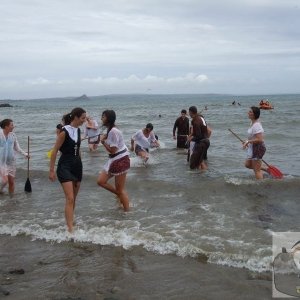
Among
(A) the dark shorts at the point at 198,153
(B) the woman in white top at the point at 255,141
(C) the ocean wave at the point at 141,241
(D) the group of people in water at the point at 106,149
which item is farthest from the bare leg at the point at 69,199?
(A) the dark shorts at the point at 198,153

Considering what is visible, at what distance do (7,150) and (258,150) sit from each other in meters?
5.13

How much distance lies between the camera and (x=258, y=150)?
8.73 metres

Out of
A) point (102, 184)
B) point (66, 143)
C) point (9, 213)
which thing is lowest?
point (9, 213)

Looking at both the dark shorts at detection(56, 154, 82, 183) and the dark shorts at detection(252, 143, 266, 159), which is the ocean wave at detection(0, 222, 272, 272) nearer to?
the dark shorts at detection(56, 154, 82, 183)

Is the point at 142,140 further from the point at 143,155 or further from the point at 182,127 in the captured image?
the point at 182,127

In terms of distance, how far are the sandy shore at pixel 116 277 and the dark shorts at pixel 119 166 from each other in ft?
5.14

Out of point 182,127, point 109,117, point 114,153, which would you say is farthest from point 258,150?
point 182,127

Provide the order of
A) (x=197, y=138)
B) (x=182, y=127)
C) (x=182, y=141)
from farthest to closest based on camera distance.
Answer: (x=182, y=141) → (x=182, y=127) → (x=197, y=138)

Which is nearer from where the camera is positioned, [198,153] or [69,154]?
[69,154]

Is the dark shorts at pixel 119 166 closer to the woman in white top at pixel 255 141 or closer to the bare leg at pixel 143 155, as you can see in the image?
the woman in white top at pixel 255 141

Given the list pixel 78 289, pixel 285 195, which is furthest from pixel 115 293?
pixel 285 195

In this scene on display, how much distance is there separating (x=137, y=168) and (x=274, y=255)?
741 cm

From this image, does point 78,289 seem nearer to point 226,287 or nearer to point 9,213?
point 226,287

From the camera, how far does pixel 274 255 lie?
17.3 ft
